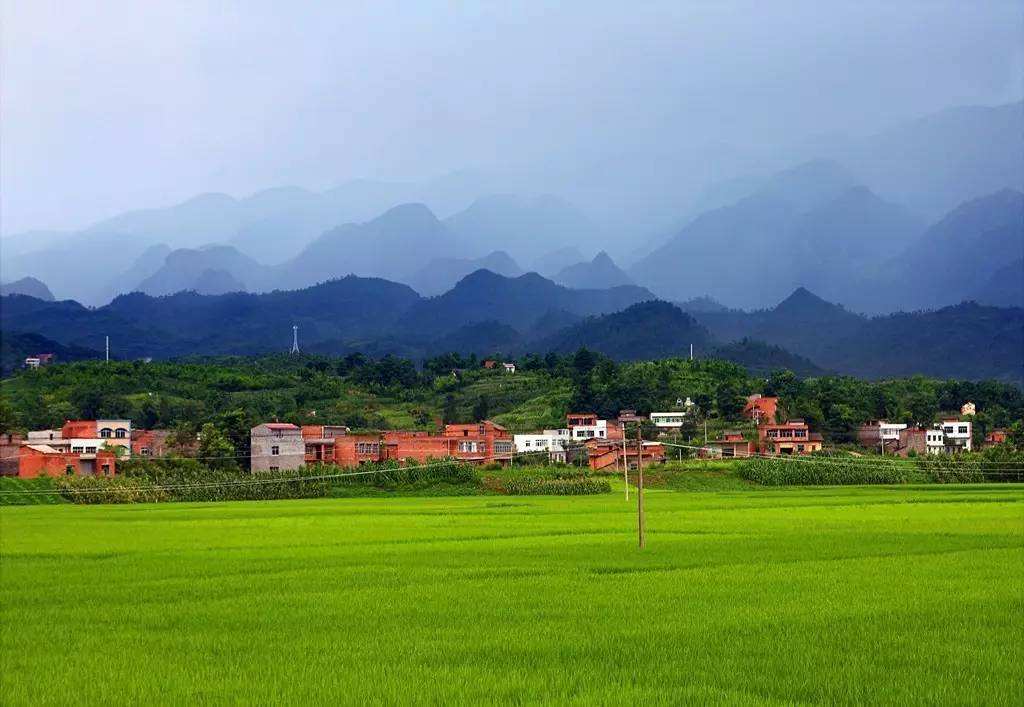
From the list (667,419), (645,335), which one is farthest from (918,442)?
(645,335)

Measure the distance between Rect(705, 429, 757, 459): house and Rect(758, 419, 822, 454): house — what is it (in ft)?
2.18

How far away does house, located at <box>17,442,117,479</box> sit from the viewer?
39125 mm

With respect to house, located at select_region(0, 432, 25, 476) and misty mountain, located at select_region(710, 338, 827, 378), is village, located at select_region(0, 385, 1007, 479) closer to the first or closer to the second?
house, located at select_region(0, 432, 25, 476)

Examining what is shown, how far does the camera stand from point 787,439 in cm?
4891

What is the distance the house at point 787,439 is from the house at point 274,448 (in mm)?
19543

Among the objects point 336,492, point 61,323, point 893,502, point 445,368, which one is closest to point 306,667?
point 893,502

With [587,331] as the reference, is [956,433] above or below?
below

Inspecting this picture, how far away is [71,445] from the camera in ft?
153

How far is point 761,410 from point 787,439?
4.68m

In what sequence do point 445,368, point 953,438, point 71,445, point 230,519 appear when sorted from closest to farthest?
1. point 230,519
2. point 71,445
3. point 953,438
4. point 445,368

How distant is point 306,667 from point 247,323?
182877 mm

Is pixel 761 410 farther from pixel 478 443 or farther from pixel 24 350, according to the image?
pixel 24 350

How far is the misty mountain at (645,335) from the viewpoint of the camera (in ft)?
386

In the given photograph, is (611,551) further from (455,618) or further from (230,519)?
(230,519)
